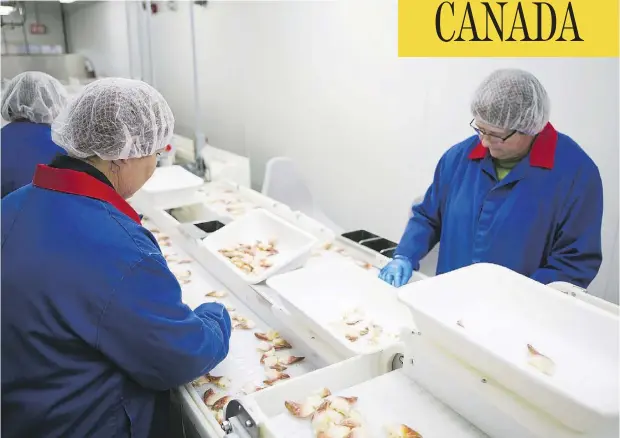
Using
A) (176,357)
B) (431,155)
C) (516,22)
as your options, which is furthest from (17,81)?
(516,22)

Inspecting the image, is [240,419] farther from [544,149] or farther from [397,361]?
[544,149]

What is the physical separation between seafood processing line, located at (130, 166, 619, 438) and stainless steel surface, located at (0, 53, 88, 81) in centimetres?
764

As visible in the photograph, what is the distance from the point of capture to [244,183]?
3.76m

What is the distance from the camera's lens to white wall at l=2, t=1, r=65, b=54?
28.8 feet

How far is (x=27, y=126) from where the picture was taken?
239 centimetres

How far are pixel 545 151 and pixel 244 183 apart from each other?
238cm

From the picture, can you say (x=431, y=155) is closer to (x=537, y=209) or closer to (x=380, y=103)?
(x=380, y=103)

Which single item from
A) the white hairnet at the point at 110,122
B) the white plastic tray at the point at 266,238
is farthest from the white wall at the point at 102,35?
the white hairnet at the point at 110,122

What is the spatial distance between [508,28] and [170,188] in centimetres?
201

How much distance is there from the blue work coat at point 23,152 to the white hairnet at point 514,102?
74.3 inches

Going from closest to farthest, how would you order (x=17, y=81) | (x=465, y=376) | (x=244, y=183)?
(x=465, y=376) < (x=17, y=81) < (x=244, y=183)

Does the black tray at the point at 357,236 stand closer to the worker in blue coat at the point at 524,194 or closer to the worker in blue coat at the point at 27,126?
the worker in blue coat at the point at 524,194

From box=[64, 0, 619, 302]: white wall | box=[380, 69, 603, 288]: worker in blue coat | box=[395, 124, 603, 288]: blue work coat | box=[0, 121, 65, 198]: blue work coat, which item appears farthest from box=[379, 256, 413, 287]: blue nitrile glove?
box=[0, 121, 65, 198]: blue work coat

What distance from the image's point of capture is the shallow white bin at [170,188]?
2.79m
